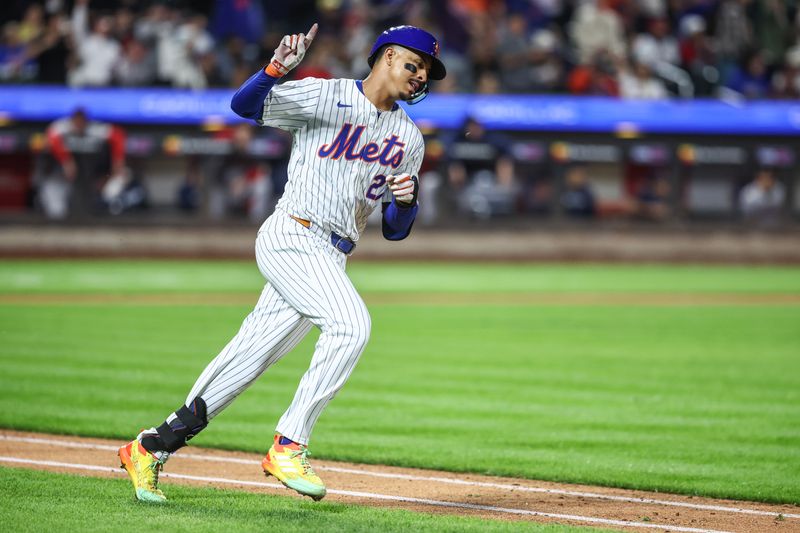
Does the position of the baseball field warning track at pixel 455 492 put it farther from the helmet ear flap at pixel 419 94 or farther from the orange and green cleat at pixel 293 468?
the helmet ear flap at pixel 419 94

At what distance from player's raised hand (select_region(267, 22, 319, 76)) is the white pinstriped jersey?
198mm

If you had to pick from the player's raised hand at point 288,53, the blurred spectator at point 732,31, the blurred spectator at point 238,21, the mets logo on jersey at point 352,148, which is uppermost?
the blurred spectator at point 732,31

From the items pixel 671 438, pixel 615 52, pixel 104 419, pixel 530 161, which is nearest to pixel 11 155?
pixel 530 161

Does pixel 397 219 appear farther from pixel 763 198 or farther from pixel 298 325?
pixel 763 198

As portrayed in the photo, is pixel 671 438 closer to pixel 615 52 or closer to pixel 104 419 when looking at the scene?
pixel 104 419

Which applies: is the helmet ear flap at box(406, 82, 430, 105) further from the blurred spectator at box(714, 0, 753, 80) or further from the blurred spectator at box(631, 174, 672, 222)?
the blurred spectator at box(714, 0, 753, 80)

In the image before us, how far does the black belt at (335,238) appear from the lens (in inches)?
207

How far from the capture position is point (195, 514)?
5141 millimetres

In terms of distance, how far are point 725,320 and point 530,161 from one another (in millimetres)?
8381

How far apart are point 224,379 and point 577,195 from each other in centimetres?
1898

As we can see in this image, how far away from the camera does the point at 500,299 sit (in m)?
17.9

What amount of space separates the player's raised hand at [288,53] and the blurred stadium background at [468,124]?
16.6 m

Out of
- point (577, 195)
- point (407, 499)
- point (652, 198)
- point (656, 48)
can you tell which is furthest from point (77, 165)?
point (407, 499)

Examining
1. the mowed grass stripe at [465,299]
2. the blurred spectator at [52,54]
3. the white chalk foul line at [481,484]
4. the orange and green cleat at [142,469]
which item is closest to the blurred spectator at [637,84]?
the mowed grass stripe at [465,299]
